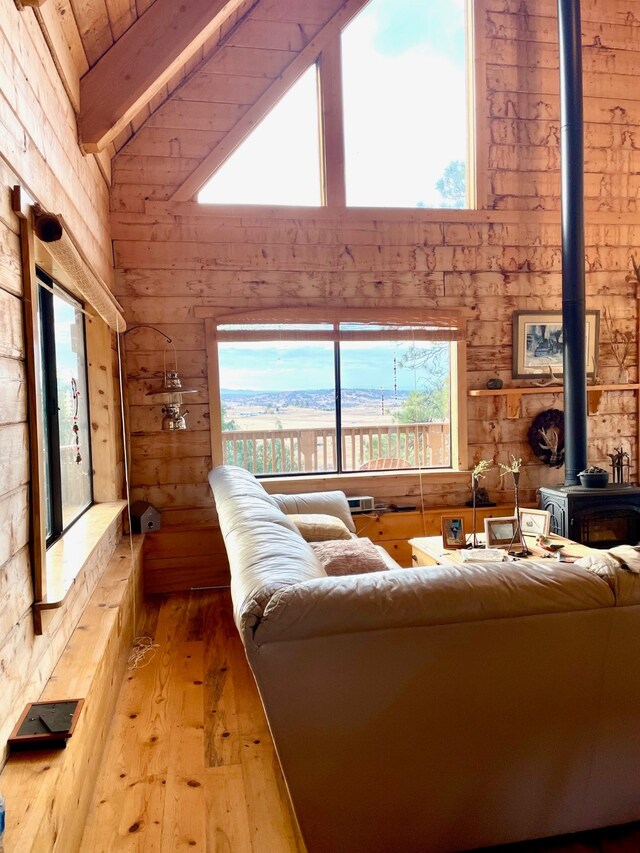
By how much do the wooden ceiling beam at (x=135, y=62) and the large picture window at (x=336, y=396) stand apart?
168cm

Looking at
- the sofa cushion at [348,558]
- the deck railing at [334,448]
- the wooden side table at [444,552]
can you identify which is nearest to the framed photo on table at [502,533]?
the wooden side table at [444,552]

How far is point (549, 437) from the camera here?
4.78 meters

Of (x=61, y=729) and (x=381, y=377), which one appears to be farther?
(x=381, y=377)

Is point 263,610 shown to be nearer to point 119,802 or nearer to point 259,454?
point 119,802

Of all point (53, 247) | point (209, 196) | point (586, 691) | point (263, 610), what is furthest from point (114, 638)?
point (209, 196)

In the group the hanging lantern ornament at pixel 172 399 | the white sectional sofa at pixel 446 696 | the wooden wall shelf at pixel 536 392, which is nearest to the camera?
the white sectional sofa at pixel 446 696

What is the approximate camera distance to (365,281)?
14.6ft

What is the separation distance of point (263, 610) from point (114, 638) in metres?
1.53

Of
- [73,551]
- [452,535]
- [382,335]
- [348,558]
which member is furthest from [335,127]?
[73,551]

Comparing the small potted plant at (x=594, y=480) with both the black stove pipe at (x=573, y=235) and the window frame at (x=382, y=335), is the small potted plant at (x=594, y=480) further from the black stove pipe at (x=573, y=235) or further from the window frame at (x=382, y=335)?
the window frame at (x=382, y=335)

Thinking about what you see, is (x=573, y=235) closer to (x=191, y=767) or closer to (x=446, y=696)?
(x=446, y=696)

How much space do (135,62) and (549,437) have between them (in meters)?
4.02

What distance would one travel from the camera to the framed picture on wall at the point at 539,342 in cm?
470

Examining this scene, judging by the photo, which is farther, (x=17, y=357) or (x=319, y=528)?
(x=319, y=528)
